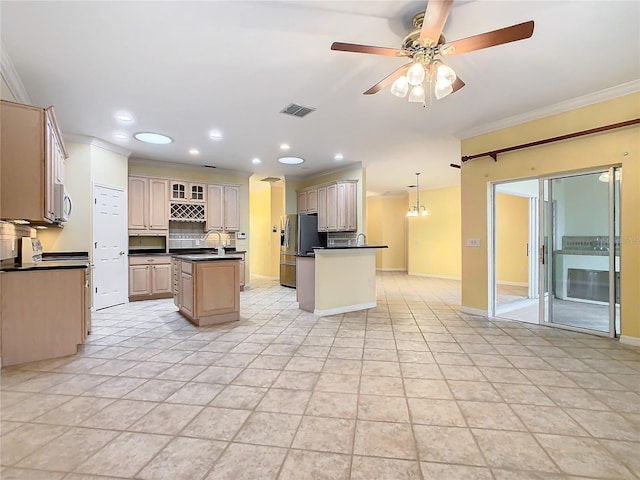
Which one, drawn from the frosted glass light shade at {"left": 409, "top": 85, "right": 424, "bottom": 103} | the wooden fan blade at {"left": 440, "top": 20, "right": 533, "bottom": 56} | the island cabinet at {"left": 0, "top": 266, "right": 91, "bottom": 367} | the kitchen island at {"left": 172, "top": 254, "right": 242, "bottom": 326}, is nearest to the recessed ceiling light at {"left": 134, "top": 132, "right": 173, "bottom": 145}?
the kitchen island at {"left": 172, "top": 254, "right": 242, "bottom": 326}

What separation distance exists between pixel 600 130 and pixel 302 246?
534 centimetres

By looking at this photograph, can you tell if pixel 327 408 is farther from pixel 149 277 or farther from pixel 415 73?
pixel 149 277

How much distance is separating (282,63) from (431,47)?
1.34 meters

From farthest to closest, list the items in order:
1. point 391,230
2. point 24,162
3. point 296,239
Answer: point 391,230 < point 296,239 < point 24,162

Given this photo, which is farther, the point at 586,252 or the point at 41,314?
the point at 586,252

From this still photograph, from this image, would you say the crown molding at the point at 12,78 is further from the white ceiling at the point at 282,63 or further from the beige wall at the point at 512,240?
the beige wall at the point at 512,240

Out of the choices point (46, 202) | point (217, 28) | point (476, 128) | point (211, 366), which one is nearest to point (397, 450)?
point (211, 366)

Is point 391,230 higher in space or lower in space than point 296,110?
lower

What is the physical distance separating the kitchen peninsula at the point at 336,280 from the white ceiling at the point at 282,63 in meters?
1.86

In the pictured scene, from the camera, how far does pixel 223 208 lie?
7133mm

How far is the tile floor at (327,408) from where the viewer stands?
5.08 feet

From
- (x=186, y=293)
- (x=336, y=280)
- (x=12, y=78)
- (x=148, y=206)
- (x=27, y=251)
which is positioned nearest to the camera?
(x=12, y=78)

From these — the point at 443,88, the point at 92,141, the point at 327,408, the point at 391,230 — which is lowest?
the point at 327,408

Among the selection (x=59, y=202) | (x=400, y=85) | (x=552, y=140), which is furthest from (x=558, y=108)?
(x=59, y=202)
